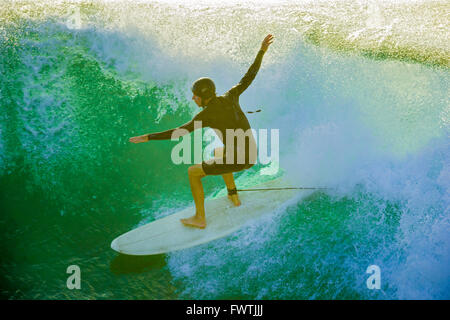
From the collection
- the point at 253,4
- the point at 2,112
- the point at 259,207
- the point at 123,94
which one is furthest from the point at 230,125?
the point at 2,112

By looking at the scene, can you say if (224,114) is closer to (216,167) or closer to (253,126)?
(216,167)

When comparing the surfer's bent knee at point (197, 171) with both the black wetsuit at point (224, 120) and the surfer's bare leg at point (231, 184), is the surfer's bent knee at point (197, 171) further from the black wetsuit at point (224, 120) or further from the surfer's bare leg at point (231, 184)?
the surfer's bare leg at point (231, 184)

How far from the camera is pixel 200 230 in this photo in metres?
2.99

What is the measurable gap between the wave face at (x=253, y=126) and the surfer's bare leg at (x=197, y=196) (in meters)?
0.22

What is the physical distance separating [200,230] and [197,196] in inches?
12.5

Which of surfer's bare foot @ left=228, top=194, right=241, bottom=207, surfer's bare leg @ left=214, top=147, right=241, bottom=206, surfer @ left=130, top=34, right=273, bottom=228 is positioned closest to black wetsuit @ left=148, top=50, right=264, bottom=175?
surfer @ left=130, top=34, right=273, bottom=228

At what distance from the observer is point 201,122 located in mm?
2564

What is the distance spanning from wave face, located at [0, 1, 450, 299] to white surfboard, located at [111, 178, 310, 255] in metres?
0.10

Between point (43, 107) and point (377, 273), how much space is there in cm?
341

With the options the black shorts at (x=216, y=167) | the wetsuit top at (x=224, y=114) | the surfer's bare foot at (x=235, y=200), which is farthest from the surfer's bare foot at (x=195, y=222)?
the wetsuit top at (x=224, y=114)

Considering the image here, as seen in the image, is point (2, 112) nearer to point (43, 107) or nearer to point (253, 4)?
point (43, 107)

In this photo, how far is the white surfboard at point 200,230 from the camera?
288cm

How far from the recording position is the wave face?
2.98 meters

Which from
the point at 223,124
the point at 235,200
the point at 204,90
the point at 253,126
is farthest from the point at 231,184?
the point at 253,126
